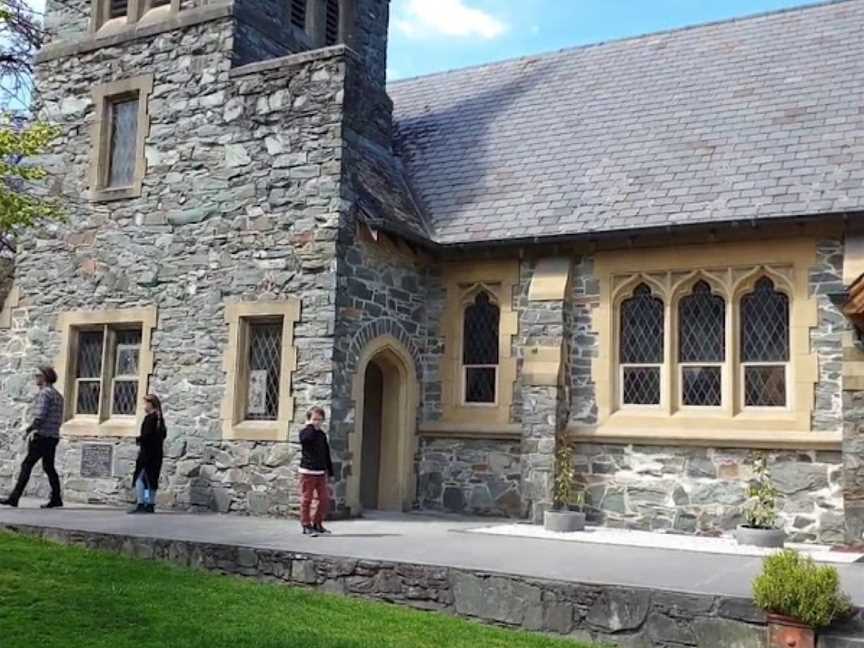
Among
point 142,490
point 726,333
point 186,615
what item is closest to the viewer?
point 186,615

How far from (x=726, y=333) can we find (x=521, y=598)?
626 cm

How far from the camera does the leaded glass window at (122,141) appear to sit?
15852 mm

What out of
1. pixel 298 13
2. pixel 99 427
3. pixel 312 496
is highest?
pixel 298 13

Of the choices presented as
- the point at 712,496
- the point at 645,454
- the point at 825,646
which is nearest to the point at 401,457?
the point at 645,454

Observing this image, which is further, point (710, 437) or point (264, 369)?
point (264, 369)

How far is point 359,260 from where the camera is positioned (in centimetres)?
1404

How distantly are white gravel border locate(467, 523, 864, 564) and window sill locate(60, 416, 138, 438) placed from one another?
573 cm

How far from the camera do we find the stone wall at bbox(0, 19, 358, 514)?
13.8 metres

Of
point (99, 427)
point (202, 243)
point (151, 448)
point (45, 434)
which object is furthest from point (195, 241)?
point (45, 434)

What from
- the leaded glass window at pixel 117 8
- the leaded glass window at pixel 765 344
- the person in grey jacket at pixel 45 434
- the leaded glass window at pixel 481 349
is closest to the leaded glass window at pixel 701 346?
the leaded glass window at pixel 765 344

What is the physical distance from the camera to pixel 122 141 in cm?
1605

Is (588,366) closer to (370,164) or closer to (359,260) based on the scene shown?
(359,260)

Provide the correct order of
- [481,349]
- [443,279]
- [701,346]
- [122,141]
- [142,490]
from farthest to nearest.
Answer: [122,141] → [443,279] → [481,349] → [701,346] → [142,490]

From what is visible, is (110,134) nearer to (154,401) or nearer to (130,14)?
(130,14)
